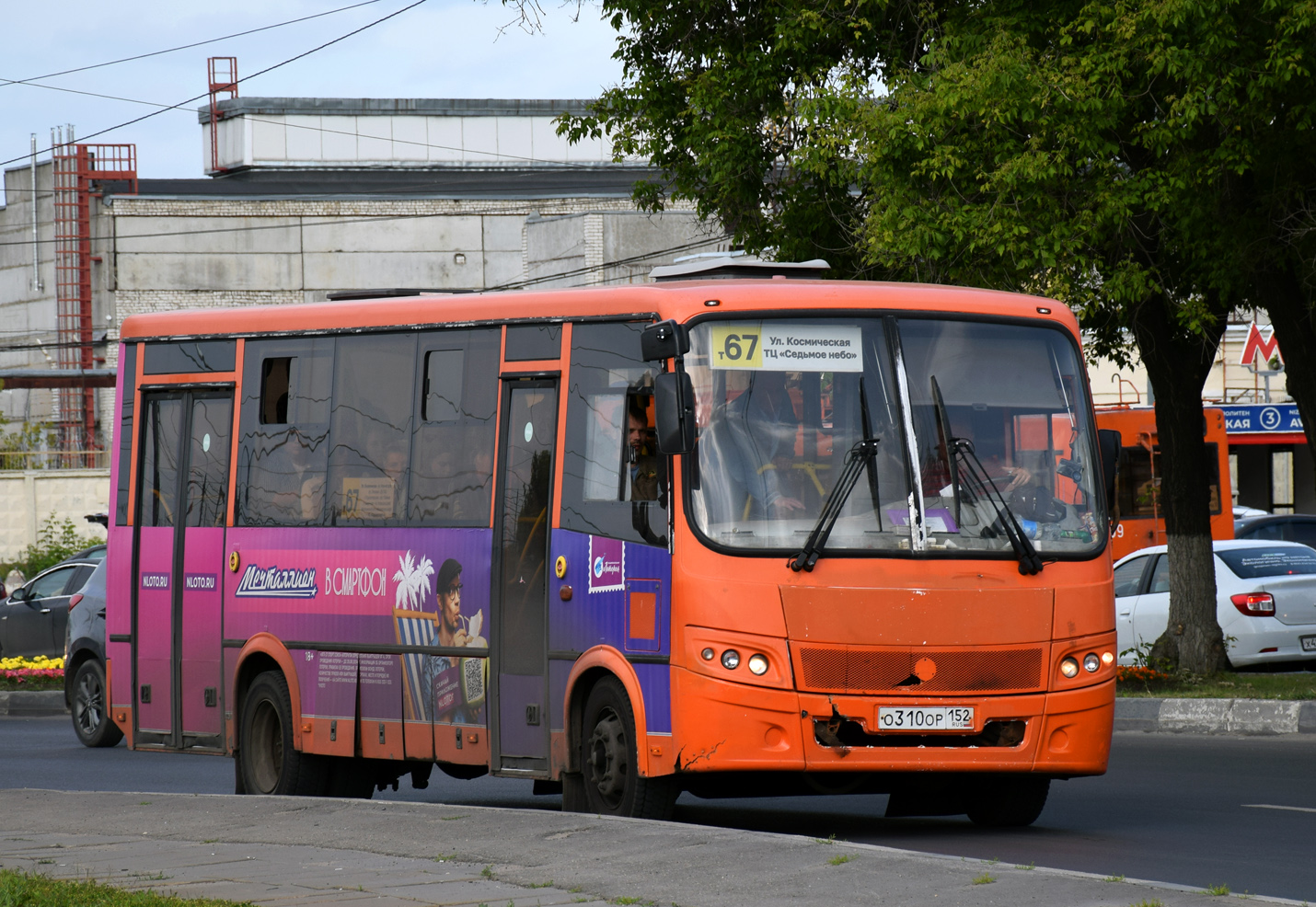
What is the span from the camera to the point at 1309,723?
1544 centimetres

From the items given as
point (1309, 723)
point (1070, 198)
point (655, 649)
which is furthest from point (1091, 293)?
point (655, 649)

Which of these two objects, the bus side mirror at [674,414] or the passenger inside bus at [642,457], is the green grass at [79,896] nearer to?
the bus side mirror at [674,414]

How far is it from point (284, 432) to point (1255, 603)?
37.3 ft

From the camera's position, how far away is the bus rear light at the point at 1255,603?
19.8 m

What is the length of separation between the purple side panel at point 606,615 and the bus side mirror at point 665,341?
0.94m

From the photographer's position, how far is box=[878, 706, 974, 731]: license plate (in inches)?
364

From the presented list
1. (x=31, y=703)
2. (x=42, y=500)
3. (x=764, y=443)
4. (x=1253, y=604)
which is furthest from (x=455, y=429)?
(x=42, y=500)

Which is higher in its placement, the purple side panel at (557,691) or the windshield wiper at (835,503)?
the windshield wiper at (835,503)

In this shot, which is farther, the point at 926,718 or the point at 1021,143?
the point at 1021,143

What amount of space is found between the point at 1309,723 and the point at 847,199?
6.51 meters

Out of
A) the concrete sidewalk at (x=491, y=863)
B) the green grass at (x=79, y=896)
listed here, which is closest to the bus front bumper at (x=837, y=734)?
the concrete sidewalk at (x=491, y=863)

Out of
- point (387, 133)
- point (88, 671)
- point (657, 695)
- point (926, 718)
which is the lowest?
point (88, 671)

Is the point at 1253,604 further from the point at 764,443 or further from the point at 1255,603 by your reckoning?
the point at 764,443

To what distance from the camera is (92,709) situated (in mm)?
18391
